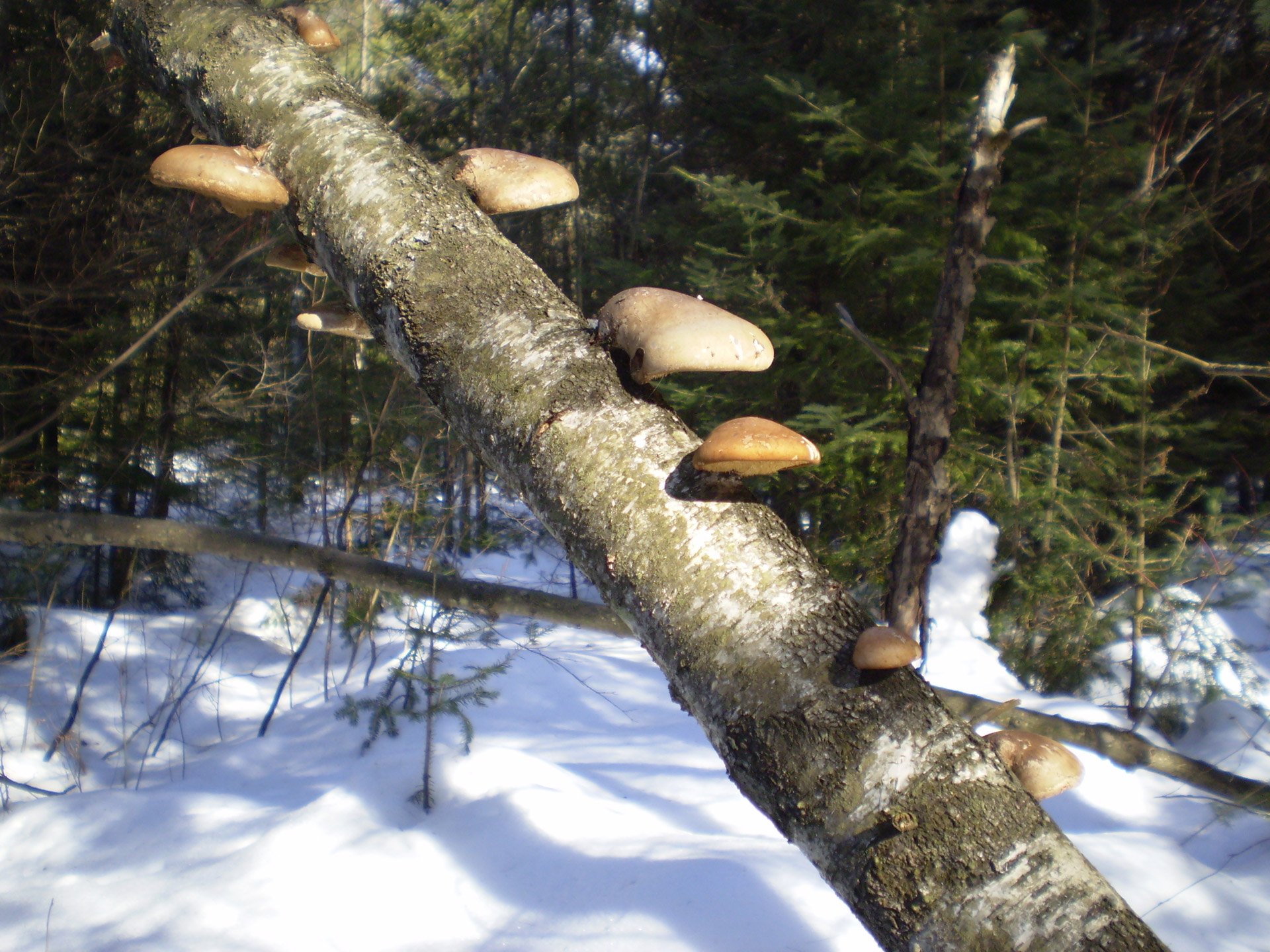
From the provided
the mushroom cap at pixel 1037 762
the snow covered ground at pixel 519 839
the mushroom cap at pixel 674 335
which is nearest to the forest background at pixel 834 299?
the snow covered ground at pixel 519 839

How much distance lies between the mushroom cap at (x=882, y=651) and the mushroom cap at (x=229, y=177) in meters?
1.09

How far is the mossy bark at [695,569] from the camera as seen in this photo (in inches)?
23.9

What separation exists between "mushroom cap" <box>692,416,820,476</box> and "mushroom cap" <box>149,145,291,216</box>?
2.72 feet

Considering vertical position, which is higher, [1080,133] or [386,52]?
[386,52]

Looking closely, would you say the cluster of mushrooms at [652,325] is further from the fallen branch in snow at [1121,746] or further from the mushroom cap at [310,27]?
the fallen branch in snow at [1121,746]

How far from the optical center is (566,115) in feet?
29.1

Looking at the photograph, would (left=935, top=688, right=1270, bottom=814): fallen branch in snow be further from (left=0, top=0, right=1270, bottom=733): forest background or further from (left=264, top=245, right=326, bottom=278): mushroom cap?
(left=264, top=245, right=326, bottom=278): mushroom cap

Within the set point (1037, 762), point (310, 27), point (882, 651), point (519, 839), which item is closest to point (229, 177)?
point (310, 27)

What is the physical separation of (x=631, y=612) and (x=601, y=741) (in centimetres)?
395

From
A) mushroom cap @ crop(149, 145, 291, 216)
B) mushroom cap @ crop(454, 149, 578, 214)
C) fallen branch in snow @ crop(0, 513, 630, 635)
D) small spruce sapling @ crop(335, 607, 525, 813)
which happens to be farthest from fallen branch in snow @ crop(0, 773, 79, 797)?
mushroom cap @ crop(454, 149, 578, 214)

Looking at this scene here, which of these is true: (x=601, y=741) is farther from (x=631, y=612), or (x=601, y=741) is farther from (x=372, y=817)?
(x=631, y=612)

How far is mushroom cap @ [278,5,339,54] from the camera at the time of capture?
152cm

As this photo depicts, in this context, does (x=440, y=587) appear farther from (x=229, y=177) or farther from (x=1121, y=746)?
(x=1121, y=746)

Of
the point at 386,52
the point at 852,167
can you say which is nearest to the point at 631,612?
the point at 852,167
